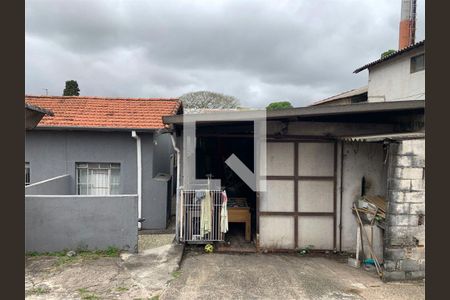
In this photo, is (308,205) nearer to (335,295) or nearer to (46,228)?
(335,295)

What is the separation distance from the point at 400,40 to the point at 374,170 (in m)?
14.7

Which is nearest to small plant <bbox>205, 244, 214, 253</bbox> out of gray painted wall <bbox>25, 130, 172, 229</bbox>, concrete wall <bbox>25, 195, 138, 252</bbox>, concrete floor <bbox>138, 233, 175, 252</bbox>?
concrete floor <bbox>138, 233, 175, 252</bbox>

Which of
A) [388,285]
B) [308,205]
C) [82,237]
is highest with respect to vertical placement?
[308,205]

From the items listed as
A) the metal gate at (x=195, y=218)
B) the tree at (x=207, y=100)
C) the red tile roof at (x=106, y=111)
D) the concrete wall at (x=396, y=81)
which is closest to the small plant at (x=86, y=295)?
the metal gate at (x=195, y=218)

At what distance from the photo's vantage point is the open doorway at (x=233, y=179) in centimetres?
809

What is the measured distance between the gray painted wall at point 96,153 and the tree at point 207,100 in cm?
2003

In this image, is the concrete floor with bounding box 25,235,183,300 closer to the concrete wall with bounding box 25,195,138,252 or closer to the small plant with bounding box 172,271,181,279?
the small plant with bounding box 172,271,181,279

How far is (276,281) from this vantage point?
575cm

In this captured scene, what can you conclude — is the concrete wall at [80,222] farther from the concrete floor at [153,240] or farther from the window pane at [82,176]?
the window pane at [82,176]

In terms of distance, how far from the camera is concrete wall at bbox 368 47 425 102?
544 inches

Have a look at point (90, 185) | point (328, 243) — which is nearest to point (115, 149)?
point (90, 185)

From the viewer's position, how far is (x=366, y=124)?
775 cm

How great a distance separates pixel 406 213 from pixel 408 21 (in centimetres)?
1643

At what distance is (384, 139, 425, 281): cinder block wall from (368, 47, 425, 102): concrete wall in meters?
8.95
